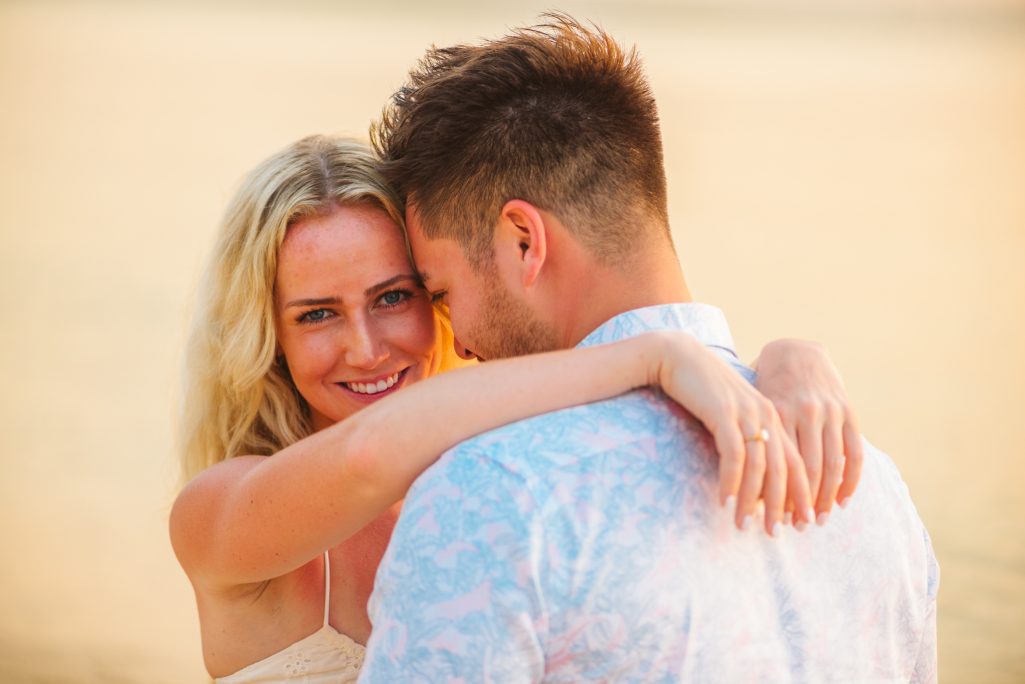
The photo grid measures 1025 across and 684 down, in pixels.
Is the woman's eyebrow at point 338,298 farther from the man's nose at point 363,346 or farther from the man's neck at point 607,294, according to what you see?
the man's neck at point 607,294

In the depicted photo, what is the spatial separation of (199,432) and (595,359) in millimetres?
1735

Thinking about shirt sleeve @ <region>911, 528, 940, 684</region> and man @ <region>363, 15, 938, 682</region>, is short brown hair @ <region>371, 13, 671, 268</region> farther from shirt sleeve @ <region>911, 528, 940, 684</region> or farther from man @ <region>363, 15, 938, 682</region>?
shirt sleeve @ <region>911, 528, 940, 684</region>

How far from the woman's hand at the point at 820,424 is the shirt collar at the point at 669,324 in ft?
0.46

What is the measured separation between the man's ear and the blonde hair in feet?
2.56

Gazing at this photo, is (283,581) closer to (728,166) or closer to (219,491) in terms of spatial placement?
(219,491)

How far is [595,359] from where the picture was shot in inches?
69.3

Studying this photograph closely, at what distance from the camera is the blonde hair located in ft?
9.30

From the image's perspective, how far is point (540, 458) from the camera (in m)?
1.60

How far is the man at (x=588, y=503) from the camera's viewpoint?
1548mm

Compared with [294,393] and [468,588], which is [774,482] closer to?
[468,588]

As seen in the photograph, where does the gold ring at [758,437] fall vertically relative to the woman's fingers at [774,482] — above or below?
above

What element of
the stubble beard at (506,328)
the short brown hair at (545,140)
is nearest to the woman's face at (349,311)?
the short brown hair at (545,140)

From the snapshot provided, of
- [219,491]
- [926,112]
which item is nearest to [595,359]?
[219,491]

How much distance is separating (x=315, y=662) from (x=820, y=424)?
1530 millimetres
